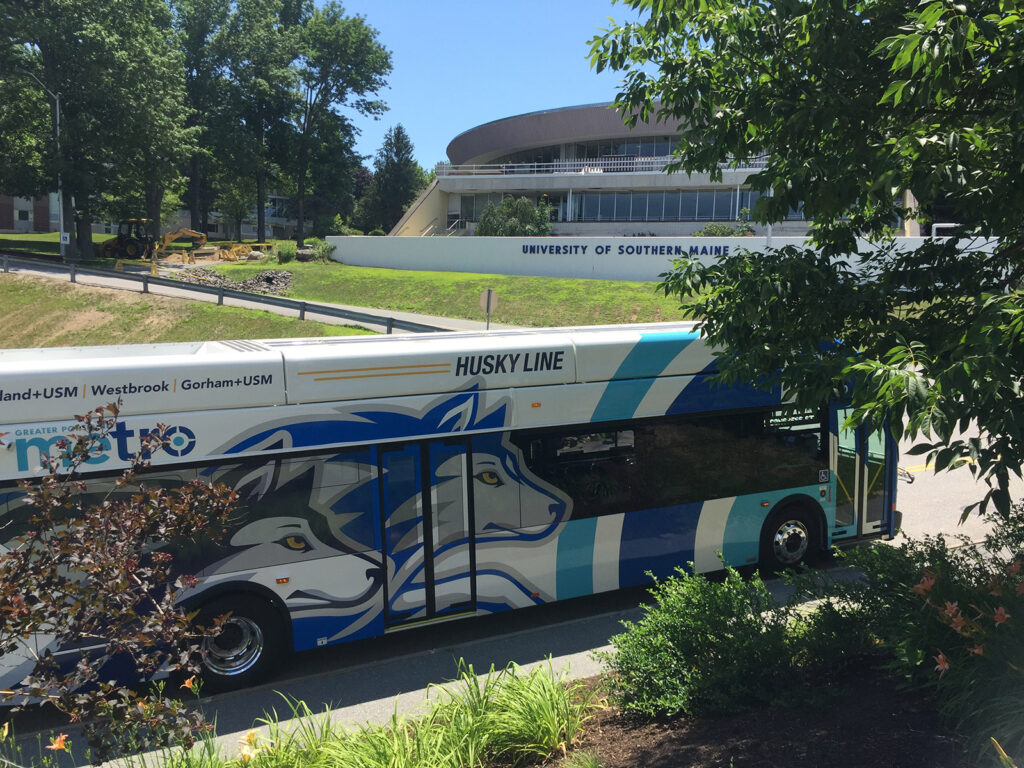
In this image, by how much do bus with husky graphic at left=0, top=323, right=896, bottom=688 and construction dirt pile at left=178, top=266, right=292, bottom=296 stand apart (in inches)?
1319

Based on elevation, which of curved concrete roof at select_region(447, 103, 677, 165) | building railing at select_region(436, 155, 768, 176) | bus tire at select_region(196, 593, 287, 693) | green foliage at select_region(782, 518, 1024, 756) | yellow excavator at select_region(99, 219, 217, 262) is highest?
curved concrete roof at select_region(447, 103, 677, 165)

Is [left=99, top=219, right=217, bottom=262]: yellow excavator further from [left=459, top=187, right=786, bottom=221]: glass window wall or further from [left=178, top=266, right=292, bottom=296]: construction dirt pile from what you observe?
[left=459, top=187, right=786, bottom=221]: glass window wall

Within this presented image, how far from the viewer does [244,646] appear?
7152 mm

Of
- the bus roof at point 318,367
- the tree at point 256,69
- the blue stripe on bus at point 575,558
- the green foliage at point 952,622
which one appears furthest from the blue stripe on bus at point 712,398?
the tree at point 256,69

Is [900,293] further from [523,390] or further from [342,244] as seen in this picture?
[342,244]

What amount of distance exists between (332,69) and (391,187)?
1650cm

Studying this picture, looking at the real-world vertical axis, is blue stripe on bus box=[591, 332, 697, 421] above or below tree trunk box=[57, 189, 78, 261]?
below

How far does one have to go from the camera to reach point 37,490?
11.8 feet

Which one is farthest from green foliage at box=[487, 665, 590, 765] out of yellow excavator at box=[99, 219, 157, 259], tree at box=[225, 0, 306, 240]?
tree at box=[225, 0, 306, 240]

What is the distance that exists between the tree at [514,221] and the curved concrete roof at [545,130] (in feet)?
40.5

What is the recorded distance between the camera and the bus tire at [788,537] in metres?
9.57

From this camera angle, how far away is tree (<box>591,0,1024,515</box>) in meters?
3.99

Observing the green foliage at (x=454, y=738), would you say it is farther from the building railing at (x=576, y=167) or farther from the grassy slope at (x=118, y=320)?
the building railing at (x=576, y=167)

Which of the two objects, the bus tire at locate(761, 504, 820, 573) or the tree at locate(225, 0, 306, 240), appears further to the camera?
the tree at locate(225, 0, 306, 240)
